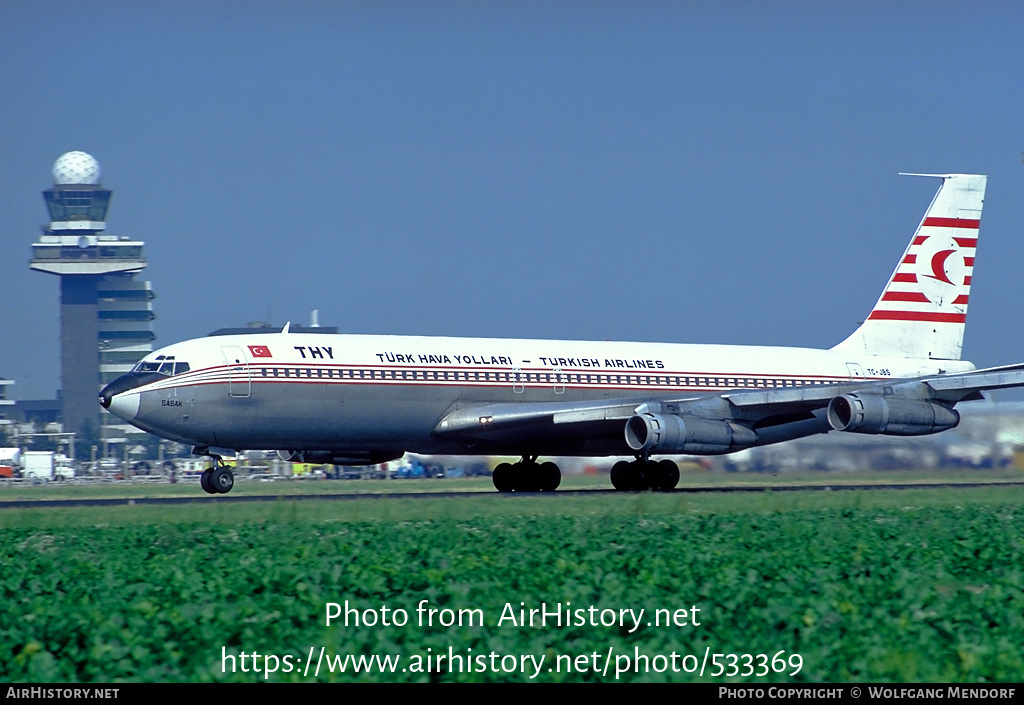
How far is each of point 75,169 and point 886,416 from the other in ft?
477

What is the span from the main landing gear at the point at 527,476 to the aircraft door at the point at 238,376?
8.50 m

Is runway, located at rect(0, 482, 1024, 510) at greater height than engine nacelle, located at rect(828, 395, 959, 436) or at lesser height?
lesser

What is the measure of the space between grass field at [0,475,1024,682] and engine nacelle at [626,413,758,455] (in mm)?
10877

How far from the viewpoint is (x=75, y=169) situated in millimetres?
165375

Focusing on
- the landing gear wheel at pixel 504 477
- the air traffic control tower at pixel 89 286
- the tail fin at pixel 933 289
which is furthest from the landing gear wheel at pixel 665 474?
the air traffic control tower at pixel 89 286

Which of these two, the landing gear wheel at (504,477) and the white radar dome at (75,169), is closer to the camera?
the landing gear wheel at (504,477)

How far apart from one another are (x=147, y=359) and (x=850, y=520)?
17.5 m

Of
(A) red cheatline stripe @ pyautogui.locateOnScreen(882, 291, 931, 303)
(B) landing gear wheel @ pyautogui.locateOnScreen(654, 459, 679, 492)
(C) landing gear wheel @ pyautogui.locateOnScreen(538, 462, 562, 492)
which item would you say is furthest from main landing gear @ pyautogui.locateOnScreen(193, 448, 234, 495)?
(A) red cheatline stripe @ pyautogui.locateOnScreen(882, 291, 931, 303)

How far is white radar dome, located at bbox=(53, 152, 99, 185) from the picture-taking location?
164m

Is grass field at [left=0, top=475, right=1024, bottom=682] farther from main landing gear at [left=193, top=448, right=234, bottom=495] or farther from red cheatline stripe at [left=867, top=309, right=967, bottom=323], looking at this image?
red cheatline stripe at [left=867, top=309, right=967, bottom=323]

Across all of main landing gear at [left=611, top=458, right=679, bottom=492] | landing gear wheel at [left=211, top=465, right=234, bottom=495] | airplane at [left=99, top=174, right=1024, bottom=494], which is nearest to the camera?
airplane at [left=99, top=174, right=1024, bottom=494]

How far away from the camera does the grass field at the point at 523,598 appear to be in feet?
36.1

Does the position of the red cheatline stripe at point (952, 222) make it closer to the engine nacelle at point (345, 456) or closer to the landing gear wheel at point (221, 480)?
the engine nacelle at point (345, 456)

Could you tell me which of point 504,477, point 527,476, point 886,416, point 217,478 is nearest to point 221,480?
point 217,478
